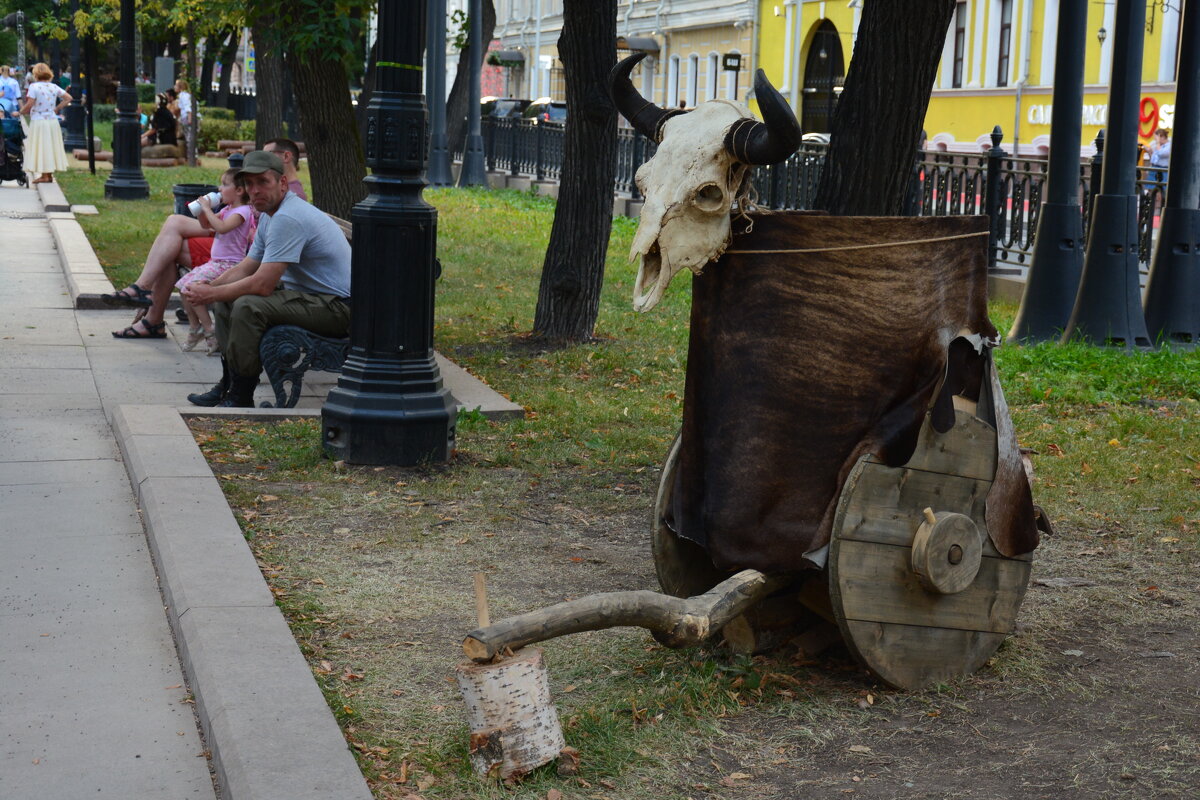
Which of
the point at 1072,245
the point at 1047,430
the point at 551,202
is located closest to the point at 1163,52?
the point at 551,202

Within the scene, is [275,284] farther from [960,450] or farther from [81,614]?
[960,450]

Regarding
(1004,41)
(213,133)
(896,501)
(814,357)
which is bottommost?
(896,501)

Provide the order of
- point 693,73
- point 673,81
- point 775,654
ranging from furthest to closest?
point 673,81
point 693,73
point 775,654

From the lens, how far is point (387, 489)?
611 centimetres

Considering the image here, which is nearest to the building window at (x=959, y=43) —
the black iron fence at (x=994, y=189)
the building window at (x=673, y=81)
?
the building window at (x=673, y=81)

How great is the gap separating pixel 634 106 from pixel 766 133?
572mm

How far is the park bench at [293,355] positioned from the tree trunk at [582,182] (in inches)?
107

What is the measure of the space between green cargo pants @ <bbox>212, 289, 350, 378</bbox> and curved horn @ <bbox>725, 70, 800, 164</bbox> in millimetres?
4109

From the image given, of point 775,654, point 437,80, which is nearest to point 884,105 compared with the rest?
point 775,654

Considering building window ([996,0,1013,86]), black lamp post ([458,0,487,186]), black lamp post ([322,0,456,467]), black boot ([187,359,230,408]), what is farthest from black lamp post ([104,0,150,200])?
building window ([996,0,1013,86])

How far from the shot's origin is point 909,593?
3.99 meters

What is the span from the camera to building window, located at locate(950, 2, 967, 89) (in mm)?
36594

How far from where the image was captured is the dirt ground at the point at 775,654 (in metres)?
3.62

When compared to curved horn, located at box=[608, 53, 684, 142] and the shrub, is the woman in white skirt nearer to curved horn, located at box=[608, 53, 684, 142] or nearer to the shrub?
the shrub
